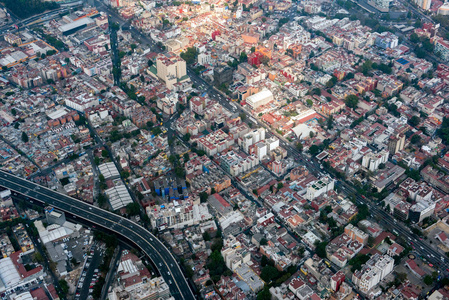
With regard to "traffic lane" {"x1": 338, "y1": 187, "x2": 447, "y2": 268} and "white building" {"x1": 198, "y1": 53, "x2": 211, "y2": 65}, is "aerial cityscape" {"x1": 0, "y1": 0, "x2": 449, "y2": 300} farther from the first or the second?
"white building" {"x1": 198, "y1": 53, "x2": 211, "y2": 65}

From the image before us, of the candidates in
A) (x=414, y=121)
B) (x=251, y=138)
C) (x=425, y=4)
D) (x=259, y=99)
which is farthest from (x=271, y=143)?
(x=425, y=4)

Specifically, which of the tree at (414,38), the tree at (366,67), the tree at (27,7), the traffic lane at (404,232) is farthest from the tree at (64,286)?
the tree at (414,38)

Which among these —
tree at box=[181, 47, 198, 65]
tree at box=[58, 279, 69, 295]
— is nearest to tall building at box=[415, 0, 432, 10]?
tree at box=[181, 47, 198, 65]

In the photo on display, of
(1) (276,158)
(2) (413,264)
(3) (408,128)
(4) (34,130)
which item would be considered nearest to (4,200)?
(4) (34,130)

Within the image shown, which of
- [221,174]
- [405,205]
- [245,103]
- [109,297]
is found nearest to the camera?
[109,297]

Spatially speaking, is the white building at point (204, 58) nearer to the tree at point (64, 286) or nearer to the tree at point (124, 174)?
the tree at point (124, 174)

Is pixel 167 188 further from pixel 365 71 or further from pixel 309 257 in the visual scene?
pixel 365 71

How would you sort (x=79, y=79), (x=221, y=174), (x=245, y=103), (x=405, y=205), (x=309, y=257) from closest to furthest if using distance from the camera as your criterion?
(x=309, y=257) < (x=405, y=205) < (x=221, y=174) < (x=245, y=103) < (x=79, y=79)
